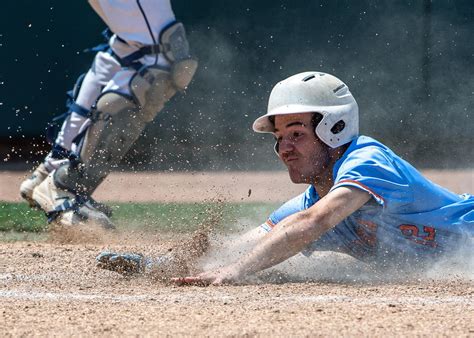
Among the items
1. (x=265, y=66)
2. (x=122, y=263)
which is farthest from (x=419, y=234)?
(x=265, y=66)

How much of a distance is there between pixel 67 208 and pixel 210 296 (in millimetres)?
2310

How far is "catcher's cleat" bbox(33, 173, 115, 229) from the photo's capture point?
219 inches

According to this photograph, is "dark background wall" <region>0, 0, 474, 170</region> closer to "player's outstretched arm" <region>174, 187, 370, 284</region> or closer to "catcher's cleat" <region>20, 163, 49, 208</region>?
"catcher's cleat" <region>20, 163, 49, 208</region>

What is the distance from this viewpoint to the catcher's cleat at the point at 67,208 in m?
5.57

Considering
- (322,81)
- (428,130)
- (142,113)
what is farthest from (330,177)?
(428,130)

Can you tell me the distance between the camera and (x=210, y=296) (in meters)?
3.48

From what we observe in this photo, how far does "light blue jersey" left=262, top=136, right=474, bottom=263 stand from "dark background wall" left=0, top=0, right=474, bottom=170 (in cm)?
472

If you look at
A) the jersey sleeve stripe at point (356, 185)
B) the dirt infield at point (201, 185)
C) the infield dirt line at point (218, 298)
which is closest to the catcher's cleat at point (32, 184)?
the dirt infield at point (201, 185)

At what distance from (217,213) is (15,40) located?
5261mm

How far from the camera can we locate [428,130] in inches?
360

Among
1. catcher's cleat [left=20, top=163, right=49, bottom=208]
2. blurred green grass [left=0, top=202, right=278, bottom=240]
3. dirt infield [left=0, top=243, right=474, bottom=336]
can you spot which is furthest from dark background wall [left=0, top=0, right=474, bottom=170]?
dirt infield [left=0, top=243, right=474, bottom=336]

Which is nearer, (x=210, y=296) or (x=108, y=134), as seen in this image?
(x=210, y=296)

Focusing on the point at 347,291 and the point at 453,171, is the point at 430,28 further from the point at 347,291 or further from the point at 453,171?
the point at 347,291

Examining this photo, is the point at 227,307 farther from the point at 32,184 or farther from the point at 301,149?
the point at 32,184
